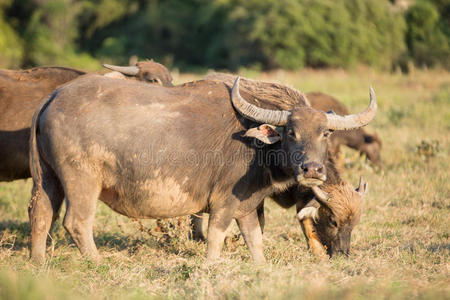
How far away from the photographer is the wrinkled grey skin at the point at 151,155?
5414 mm

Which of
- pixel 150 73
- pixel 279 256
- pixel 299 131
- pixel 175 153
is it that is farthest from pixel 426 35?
pixel 175 153

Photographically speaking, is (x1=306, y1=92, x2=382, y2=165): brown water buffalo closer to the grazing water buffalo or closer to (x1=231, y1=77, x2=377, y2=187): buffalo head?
the grazing water buffalo

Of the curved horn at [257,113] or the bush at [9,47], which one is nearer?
the curved horn at [257,113]

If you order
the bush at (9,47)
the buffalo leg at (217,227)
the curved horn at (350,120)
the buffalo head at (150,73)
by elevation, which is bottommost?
the bush at (9,47)

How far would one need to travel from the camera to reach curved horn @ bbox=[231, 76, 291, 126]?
5.57 m

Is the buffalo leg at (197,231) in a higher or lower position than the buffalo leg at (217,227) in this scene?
lower

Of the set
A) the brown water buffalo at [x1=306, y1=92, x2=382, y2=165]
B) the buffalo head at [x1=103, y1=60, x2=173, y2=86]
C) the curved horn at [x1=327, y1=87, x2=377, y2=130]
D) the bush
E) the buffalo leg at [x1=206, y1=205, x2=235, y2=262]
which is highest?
the curved horn at [x1=327, y1=87, x2=377, y2=130]

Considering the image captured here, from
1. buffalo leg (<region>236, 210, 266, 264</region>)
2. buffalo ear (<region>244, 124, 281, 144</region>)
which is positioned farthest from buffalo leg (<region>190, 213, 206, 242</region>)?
buffalo ear (<region>244, 124, 281, 144</region>)

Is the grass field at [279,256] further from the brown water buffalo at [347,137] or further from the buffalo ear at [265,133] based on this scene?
the buffalo ear at [265,133]

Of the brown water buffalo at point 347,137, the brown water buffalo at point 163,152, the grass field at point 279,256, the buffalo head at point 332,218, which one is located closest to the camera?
the grass field at point 279,256

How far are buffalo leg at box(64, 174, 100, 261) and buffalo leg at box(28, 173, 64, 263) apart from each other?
1.42 ft

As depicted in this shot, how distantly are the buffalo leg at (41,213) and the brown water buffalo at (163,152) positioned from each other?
0.04 ft

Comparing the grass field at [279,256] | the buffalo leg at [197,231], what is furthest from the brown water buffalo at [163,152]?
the buffalo leg at [197,231]

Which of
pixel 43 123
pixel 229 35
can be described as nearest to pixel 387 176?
pixel 43 123
